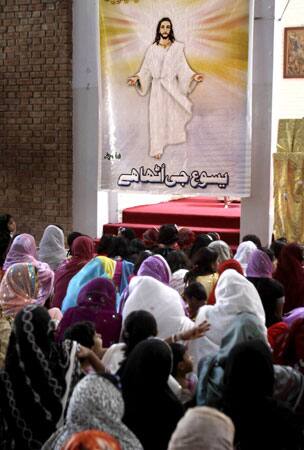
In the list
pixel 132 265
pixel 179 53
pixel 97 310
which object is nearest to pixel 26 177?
pixel 179 53

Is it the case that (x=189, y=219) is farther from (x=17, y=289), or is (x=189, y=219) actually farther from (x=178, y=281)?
(x=17, y=289)

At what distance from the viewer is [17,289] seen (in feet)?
13.4

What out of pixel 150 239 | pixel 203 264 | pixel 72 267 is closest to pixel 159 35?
pixel 150 239

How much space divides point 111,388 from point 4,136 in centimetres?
684

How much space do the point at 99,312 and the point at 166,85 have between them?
4612 mm

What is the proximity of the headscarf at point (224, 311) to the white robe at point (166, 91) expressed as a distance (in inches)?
176

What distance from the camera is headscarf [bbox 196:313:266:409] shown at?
2666mm

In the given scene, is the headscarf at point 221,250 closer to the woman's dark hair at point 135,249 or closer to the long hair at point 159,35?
the woman's dark hair at point 135,249

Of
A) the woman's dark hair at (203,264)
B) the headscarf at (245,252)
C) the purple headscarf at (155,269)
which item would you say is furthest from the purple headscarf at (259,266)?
the headscarf at (245,252)

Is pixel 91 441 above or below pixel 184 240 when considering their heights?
above

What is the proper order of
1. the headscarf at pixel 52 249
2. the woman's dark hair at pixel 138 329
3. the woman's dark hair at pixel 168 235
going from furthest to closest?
the headscarf at pixel 52 249 < the woman's dark hair at pixel 168 235 < the woman's dark hair at pixel 138 329

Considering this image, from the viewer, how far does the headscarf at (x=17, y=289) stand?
4.06m

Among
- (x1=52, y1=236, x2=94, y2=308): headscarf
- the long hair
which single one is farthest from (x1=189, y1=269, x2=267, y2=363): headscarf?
the long hair

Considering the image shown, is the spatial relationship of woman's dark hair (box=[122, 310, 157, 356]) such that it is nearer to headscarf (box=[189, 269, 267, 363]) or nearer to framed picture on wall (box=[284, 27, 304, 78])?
headscarf (box=[189, 269, 267, 363])
